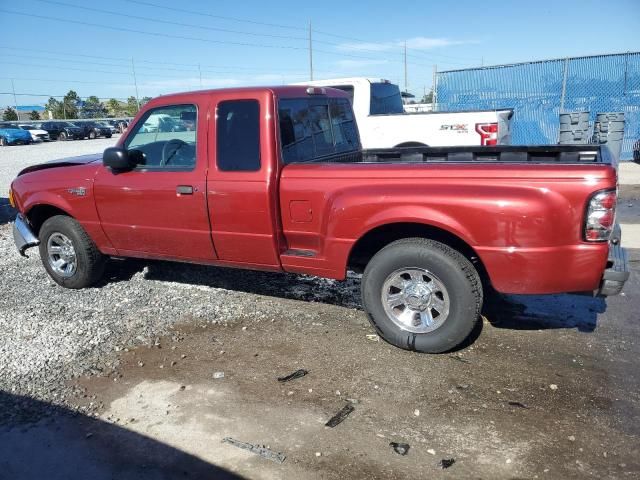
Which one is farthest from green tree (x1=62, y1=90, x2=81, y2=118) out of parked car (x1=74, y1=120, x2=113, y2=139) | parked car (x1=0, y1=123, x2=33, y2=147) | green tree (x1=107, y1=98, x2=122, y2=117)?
parked car (x1=0, y1=123, x2=33, y2=147)

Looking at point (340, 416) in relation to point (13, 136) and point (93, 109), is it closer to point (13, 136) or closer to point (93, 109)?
point (13, 136)

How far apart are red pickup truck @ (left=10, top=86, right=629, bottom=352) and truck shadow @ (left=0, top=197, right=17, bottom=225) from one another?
4.50 meters

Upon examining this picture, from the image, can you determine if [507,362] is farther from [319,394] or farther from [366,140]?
[366,140]

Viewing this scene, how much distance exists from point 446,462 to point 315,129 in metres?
3.00

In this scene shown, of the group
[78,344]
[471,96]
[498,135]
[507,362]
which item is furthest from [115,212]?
[471,96]

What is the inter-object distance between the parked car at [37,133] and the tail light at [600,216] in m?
38.4

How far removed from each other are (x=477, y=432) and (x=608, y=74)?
550 inches

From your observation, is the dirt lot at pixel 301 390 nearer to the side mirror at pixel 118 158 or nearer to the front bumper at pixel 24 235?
the front bumper at pixel 24 235

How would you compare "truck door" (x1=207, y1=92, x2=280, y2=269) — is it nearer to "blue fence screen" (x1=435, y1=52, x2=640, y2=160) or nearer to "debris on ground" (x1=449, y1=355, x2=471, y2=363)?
"debris on ground" (x1=449, y1=355, x2=471, y2=363)

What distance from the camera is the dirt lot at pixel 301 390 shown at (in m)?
2.78

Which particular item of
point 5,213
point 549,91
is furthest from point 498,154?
point 549,91

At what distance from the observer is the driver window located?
4.46 metres

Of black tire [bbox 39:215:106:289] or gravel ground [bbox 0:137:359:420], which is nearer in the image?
gravel ground [bbox 0:137:359:420]

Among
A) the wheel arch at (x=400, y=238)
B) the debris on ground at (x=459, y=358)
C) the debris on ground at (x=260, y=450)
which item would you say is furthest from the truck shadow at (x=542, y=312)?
the debris on ground at (x=260, y=450)
